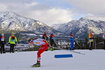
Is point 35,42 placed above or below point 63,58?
above

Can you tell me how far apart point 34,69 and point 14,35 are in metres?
12.7

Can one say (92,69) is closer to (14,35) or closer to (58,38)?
(14,35)

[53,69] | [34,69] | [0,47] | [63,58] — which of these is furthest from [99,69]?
[0,47]

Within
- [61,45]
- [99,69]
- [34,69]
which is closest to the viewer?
[99,69]

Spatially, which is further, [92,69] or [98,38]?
[98,38]

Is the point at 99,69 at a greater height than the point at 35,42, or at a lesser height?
lesser

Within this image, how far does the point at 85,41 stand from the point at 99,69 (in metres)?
18.6

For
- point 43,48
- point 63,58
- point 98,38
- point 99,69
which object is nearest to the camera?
point 99,69

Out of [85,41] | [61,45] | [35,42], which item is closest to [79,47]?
[85,41]

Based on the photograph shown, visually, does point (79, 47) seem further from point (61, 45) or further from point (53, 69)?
point (53, 69)

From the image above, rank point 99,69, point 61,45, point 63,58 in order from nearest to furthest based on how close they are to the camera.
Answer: point 99,69 → point 63,58 → point 61,45

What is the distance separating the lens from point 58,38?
82.4 feet

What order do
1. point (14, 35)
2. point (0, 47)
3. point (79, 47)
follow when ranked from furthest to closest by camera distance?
1. point (79, 47)
2. point (14, 35)
3. point (0, 47)

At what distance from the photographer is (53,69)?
8344 mm
